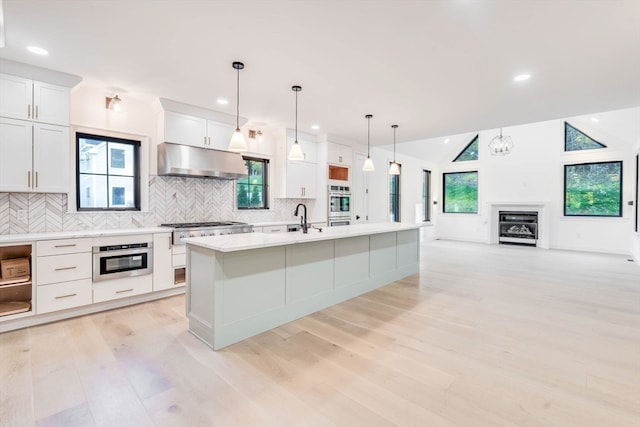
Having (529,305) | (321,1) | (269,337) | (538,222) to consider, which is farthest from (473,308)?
(538,222)

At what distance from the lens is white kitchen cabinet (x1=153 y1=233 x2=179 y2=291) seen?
3.80 m

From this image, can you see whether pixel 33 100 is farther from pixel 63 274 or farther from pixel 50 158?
pixel 63 274

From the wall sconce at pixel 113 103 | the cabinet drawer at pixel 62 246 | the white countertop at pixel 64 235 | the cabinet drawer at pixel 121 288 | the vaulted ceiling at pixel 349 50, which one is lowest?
the cabinet drawer at pixel 121 288

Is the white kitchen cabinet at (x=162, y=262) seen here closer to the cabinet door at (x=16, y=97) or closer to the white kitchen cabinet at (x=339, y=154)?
the cabinet door at (x=16, y=97)

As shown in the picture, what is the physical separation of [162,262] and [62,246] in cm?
102

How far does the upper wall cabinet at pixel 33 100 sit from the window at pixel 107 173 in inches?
18.4

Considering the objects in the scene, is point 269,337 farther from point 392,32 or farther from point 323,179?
point 323,179

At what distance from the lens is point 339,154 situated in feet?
20.9

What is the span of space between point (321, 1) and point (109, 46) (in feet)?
6.71

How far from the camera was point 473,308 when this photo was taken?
3562 mm

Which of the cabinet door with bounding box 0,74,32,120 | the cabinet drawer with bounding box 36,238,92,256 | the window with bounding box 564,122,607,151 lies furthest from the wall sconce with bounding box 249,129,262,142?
the window with bounding box 564,122,607,151

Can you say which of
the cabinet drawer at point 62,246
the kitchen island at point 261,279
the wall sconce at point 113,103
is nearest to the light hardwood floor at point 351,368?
the kitchen island at point 261,279

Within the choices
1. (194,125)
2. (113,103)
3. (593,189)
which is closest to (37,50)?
(113,103)

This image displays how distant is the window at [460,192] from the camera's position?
984 centimetres
